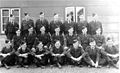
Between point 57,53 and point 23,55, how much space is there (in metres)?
1.13

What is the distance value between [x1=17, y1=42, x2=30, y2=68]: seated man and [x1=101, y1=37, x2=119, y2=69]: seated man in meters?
2.55

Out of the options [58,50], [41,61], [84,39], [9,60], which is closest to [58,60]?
[58,50]

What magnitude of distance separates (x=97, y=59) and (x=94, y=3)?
4.03 m

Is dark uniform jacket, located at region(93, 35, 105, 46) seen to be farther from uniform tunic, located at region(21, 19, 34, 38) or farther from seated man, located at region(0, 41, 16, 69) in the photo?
seated man, located at region(0, 41, 16, 69)

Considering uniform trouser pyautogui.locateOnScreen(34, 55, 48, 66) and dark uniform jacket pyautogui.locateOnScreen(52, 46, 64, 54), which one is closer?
uniform trouser pyautogui.locateOnScreen(34, 55, 48, 66)

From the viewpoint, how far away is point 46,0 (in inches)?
420

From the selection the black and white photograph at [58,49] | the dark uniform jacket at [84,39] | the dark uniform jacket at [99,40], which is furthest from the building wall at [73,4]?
the dark uniform jacket at [84,39]

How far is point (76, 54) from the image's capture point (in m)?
7.44

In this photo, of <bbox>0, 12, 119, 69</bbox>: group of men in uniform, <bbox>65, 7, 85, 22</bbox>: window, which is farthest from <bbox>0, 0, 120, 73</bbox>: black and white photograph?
<bbox>65, 7, 85, 22</bbox>: window

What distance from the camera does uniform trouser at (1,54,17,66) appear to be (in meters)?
7.37

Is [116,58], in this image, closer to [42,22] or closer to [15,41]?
[42,22]

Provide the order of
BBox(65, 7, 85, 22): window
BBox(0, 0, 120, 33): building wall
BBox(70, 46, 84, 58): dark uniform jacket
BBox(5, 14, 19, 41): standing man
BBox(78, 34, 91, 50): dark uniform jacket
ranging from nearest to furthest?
BBox(70, 46, 84, 58): dark uniform jacket → BBox(78, 34, 91, 50): dark uniform jacket → BBox(5, 14, 19, 41): standing man → BBox(0, 0, 120, 33): building wall → BBox(65, 7, 85, 22): window

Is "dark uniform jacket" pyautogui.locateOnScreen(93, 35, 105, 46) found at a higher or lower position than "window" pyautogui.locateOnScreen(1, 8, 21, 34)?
lower

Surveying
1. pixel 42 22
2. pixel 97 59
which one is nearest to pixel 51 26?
pixel 42 22
